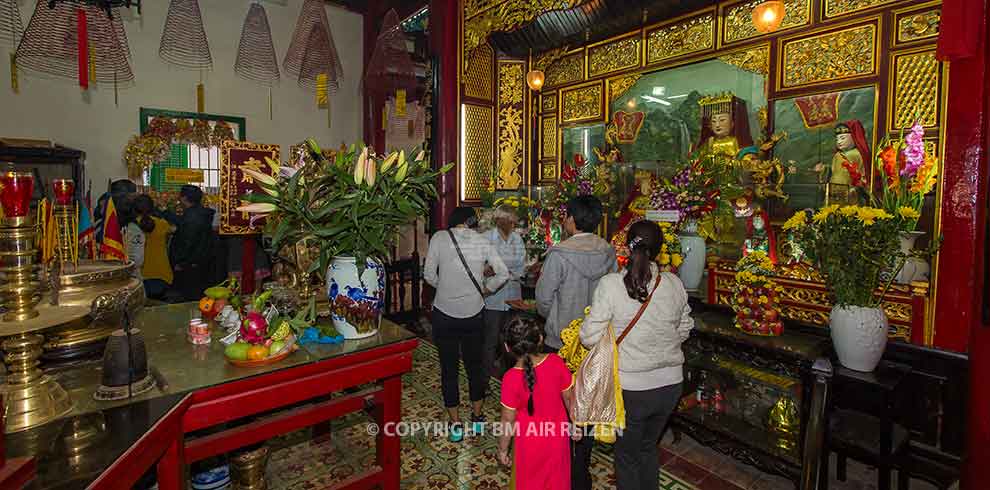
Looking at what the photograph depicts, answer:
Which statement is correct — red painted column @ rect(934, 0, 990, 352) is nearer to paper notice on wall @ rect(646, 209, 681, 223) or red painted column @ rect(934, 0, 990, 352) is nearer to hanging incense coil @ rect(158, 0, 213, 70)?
paper notice on wall @ rect(646, 209, 681, 223)

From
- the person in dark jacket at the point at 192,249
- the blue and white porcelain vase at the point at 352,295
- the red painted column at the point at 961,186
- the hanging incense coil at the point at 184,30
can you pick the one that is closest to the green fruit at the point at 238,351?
the blue and white porcelain vase at the point at 352,295

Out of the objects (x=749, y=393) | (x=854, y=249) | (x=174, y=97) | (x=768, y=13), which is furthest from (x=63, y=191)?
(x=174, y=97)

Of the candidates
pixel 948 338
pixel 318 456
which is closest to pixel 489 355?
pixel 318 456

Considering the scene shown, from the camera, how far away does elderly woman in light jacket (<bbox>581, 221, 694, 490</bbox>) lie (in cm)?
195

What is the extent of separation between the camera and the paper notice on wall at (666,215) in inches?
120

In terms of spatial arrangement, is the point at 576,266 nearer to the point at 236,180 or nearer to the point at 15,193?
the point at 236,180

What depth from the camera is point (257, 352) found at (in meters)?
1.68

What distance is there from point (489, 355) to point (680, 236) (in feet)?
5.22

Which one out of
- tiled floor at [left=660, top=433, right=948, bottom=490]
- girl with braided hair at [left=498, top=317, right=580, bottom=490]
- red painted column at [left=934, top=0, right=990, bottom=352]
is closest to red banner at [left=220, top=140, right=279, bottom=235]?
girl with braided hair at [left=498, top=317, right=580, bottom=490]

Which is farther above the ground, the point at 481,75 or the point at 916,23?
the point at 481,75

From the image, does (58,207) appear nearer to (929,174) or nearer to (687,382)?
(687,382)

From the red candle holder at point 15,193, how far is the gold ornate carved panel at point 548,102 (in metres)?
5.51

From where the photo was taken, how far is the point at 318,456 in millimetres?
2807

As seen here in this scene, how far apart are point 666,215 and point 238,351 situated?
8.17 feet
